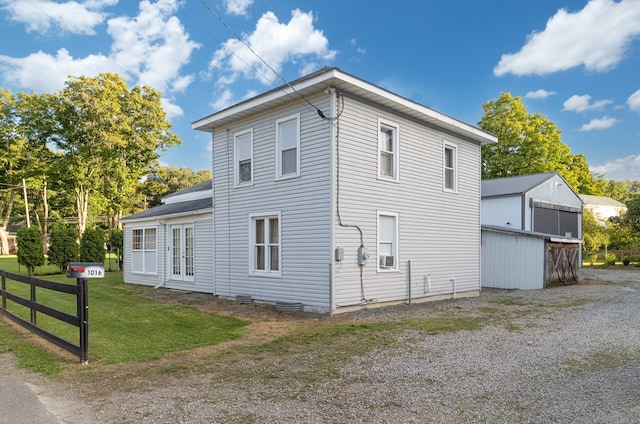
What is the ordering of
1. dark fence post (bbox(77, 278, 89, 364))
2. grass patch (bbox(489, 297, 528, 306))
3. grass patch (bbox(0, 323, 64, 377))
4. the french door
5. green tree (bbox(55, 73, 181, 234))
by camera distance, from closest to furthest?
grass patch (bbox(0, 323, 64, 377)) < dark fence post (bbox(77, 278, 89, 364)) < grass patch (bbox(489, 297, 528, 306)) < the french door < green tree (bbox(55, 73, 181, 234))

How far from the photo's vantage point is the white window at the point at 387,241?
1066 centimetres

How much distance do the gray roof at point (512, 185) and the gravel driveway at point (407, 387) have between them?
563 inches

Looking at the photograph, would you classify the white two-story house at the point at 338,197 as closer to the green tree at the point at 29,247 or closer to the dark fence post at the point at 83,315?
the dark fence post at the point at 83,315

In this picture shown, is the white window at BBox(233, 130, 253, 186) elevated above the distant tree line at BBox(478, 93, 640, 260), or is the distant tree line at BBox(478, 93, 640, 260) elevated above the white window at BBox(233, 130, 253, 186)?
the distant tree line at BBox(478, 93, 640, 260)

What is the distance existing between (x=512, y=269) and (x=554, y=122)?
23.0 m

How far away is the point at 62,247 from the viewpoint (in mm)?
19641

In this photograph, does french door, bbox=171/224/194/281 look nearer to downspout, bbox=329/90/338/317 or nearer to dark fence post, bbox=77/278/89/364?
downspout, bbox=329/90/338/317

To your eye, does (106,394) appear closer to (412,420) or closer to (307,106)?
(412,420)

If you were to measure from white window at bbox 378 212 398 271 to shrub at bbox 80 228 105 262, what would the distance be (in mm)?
15790

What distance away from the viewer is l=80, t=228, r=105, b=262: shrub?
67.1 ft

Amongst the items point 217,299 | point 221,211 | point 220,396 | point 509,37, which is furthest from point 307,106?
point 509,37

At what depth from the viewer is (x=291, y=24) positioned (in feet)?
32.9

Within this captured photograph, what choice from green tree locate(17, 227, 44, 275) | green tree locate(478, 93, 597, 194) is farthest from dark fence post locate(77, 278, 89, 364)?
green tree locate(478, 93, 597, 194)

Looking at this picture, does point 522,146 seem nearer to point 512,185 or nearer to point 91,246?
point 512,185
